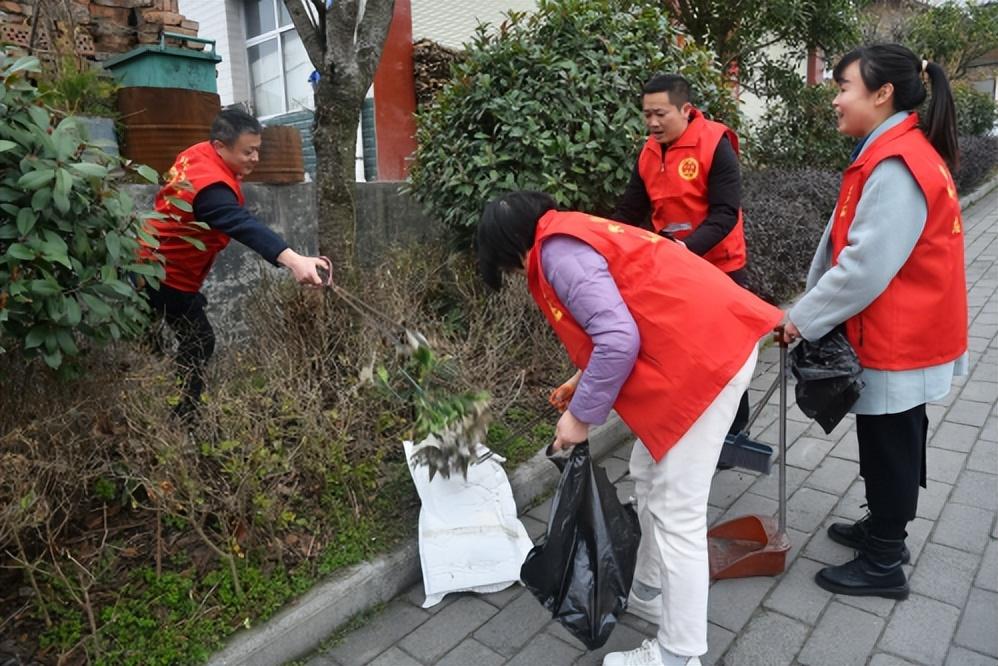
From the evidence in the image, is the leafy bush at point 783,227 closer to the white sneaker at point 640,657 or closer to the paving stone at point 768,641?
the paving stone at point 768,641

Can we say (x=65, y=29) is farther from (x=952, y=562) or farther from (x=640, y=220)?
(x=952, y=562)

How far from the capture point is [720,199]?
3.11m

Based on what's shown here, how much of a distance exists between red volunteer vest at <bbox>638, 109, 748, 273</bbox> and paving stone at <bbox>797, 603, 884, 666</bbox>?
1.57 m

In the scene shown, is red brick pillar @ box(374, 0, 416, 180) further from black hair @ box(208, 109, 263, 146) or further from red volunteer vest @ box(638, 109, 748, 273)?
red volunteer vest @ box(638, 109, 748, 273)

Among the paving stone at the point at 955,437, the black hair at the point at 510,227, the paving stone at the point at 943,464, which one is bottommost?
the paving stone at the point at 943,464

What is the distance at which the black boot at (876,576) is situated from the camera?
252 cm

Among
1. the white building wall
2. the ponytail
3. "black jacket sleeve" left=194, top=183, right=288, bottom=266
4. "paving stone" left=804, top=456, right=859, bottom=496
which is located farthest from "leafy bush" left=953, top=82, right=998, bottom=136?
"black jacket sleeve" left=194, top=183, right=288, bottom=266

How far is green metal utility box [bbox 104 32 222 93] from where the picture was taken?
4773 millimetres

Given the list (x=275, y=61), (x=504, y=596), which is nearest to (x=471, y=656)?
(x=504, y=596)

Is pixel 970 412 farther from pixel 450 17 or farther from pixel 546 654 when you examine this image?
pixel 450 17

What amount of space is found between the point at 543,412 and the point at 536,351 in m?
0.46

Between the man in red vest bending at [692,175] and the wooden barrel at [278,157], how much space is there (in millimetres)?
2837

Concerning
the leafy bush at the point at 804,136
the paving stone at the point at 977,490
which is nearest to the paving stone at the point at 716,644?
the paving stone at the point at 977,490

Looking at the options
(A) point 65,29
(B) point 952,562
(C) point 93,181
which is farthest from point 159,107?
(B) point 952,562
